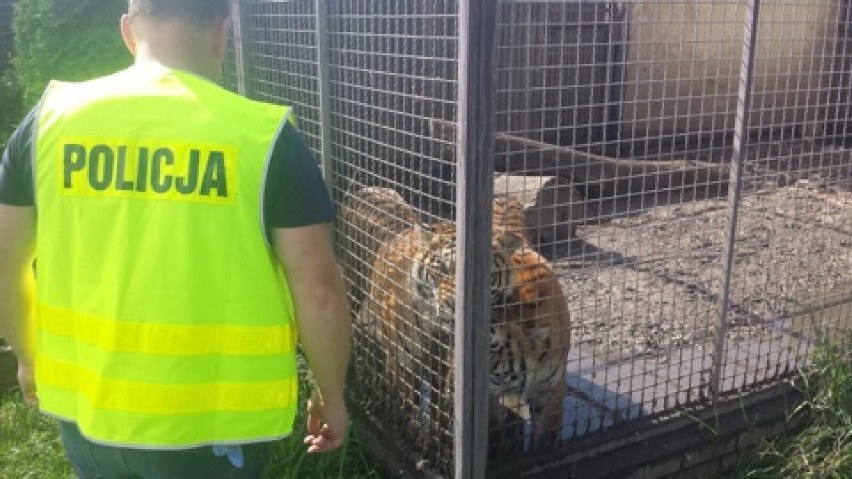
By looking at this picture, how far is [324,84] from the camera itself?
415cm

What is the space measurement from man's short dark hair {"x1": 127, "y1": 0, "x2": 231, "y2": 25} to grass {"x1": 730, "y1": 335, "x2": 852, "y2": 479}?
10.5 ft

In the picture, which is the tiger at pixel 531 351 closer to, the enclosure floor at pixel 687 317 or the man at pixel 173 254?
the enclosure floor at pixel 687 317

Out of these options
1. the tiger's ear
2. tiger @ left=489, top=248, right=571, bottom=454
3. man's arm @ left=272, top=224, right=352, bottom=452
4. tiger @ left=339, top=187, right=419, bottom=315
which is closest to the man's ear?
man's arm @ left=272, top=224, right=352, bottom=452

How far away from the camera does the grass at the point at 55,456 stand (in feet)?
12.7

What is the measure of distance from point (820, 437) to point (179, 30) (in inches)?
137

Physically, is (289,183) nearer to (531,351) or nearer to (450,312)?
(450,312)

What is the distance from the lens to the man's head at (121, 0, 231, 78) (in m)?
2.12

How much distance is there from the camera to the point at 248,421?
84.0 inches

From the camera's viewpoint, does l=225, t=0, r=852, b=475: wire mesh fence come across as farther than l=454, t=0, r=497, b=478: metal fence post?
Yes

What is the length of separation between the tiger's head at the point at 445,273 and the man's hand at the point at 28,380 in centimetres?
155

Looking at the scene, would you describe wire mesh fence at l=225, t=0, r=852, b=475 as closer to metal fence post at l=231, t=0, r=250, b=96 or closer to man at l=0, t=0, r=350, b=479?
metal fence post at l=231, t=0, r=250, b=96

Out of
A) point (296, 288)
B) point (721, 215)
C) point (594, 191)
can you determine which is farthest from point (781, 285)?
point (296, 288)

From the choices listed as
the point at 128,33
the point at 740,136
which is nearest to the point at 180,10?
the point at 128,33

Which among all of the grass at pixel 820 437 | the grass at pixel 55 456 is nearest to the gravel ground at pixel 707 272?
the grass at pixel 820 437
